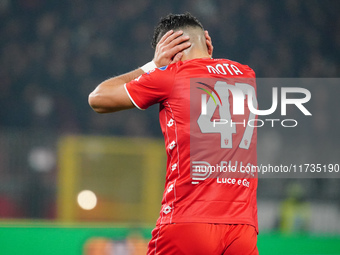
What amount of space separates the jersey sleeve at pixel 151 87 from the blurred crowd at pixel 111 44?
6.12 m

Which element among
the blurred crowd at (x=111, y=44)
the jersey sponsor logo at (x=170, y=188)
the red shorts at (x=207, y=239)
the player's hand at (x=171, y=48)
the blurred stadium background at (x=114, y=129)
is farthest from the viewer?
the blurred crowd at (x=111, y=44)

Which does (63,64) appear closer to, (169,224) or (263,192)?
(263,192)

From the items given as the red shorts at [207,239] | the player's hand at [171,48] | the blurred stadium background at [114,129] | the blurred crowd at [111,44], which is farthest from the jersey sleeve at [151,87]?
the blurred crowd at [111,44]

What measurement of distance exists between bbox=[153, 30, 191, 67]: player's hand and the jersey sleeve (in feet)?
0.40

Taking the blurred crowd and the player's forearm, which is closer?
the player's forearm

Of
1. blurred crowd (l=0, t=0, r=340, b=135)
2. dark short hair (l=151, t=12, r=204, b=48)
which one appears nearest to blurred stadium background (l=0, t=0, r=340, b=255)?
blurred crowd (l=0, t=0, r=340, b=135)

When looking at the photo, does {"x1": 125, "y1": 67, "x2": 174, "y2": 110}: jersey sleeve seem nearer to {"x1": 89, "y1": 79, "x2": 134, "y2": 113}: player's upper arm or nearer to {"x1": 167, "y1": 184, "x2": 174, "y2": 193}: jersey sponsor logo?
{"x1": 89, "y1": 79, "x2": 134, "y2": 113}: player's upper arm

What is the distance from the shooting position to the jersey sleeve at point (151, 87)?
206cm

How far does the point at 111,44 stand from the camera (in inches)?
383

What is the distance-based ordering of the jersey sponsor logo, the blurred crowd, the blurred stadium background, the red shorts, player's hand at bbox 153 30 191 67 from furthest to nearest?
the blurred crowd
the blurred stadium background
player's hand at bbox 153 30 191 67
the jersey sponsor logo
the red shorts

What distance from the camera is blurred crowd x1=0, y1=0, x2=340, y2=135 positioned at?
8711 millimetres

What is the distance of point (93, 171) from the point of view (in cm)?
589

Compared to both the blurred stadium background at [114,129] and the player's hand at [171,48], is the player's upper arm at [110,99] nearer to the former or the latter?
the player's hand at [171,48]

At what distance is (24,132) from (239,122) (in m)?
4.31
